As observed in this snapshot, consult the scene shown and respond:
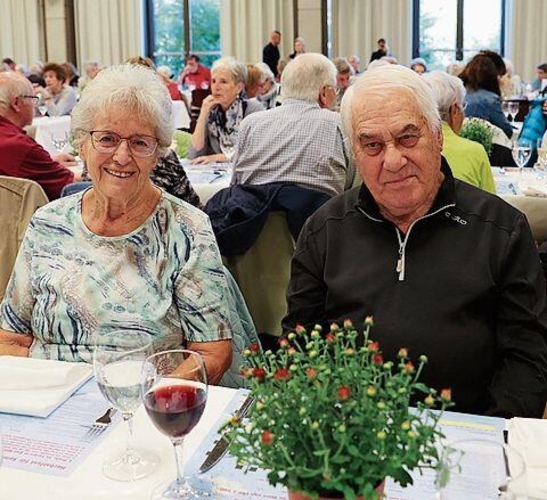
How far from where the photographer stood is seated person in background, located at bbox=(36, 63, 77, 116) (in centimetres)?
977

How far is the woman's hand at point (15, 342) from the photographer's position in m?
2.10

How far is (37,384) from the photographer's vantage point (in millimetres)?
1634

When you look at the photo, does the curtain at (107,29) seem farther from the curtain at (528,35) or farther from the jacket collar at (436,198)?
the jacket collar at (436,198)

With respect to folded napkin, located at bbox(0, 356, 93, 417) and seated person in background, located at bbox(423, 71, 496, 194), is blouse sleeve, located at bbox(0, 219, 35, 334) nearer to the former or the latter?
folded napkin, located at bbox(0, 356, 93, 417)

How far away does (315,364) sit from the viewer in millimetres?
1011

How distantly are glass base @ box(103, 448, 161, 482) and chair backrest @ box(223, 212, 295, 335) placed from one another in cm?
195

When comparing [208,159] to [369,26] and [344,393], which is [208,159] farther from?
[369,26]

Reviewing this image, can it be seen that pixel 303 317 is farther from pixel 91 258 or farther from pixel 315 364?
pixel 315 364

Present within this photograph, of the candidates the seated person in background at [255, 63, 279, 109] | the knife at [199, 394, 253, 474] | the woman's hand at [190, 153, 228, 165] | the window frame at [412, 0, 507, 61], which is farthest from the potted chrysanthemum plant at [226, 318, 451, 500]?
the window frame at [412, 0, 507, 61]

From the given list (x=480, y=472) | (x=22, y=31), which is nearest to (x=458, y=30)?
(x=22, y=31)

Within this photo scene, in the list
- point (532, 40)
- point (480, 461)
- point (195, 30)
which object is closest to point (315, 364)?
point (480, 461)

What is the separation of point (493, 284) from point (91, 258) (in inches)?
40.9

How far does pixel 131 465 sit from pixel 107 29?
15003 mm

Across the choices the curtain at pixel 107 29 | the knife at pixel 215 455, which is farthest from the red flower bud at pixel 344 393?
the curtain at pixel 107 29
